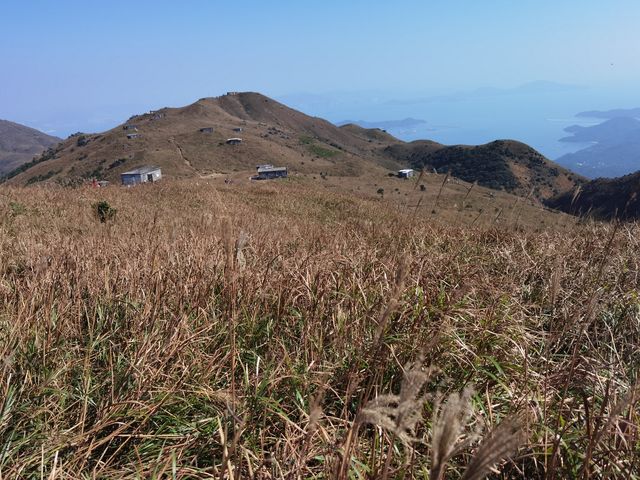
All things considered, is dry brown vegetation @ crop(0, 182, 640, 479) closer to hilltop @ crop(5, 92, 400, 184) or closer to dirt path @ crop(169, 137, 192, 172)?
hilltop @ crop(5, 92, 400, 184)

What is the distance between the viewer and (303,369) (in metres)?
2.68

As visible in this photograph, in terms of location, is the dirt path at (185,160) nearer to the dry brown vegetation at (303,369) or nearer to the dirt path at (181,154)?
the dirt path at (181,154)

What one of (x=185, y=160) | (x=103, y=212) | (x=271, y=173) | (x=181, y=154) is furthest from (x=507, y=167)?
(x=103, y=212)

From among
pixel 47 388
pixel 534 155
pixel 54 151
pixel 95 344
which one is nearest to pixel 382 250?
pixel 95 344

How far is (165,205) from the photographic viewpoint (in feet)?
47.1

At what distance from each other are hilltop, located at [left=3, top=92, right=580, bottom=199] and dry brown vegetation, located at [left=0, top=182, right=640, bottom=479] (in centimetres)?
6879

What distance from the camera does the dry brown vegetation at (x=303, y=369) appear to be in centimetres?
185

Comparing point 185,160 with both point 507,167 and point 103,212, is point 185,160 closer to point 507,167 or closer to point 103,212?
point 507,167

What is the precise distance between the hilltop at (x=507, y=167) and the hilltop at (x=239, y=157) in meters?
0.25

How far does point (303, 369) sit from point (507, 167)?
409 ft

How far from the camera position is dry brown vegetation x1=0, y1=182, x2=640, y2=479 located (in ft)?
6.07

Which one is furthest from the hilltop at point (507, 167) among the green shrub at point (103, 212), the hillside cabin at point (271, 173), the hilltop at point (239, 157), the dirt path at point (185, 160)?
the green shrub at point (103, 212)

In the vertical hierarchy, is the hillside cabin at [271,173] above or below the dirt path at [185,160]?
below

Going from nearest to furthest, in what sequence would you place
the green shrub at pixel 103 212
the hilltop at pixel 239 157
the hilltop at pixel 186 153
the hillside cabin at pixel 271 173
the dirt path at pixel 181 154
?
the green shrub at pixel 103 212 < the hillside cabin at pixel 271 173 < the dirt path at pixel 181 154 < the hilltop at pixel 186 153 < the hilltop at pixel 239 157
